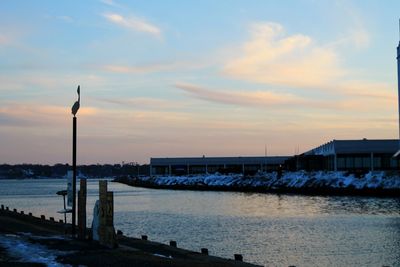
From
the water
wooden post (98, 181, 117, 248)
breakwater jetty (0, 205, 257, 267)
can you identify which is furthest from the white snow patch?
wooden post (98, 181, 117, 248)

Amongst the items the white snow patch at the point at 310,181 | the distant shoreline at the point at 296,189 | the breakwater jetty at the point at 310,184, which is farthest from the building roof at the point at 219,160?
the breakwater jetty at the point at 310,184

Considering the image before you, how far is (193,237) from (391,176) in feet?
177

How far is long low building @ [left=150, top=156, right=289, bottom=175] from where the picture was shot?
180 metres

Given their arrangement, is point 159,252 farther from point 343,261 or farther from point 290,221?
point 290,221

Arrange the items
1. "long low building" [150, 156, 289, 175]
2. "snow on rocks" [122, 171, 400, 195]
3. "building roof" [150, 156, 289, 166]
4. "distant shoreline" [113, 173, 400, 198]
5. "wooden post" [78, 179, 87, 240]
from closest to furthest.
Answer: "wooden post" [78, 179, 87, 240], "distant shoreline" [113, 173, 400, 198], "snow on rocks" [122, 171, 400, 195], "long low building" [150, 156, 289, 175], "building roof" [150, 156, 289, 166]

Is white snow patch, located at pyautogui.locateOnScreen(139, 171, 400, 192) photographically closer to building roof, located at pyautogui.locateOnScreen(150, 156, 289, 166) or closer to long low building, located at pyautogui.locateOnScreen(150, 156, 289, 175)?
long low building, located at pyautogui.locateOnScreen(150, 156, 289, 175)

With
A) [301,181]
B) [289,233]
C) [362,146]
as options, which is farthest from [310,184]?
[289,233]

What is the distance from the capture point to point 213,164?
18338 cm

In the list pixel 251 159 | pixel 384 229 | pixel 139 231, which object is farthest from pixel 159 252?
pixel 251 159

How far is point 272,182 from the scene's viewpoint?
103m

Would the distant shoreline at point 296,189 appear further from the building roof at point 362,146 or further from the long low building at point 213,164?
the long low building at point 213,164

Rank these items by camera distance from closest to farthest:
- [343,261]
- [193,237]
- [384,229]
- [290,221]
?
[343,261], [193,237], [384,229], [290,221]

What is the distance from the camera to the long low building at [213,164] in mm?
179625

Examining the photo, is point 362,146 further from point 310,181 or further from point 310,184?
point 310,184
